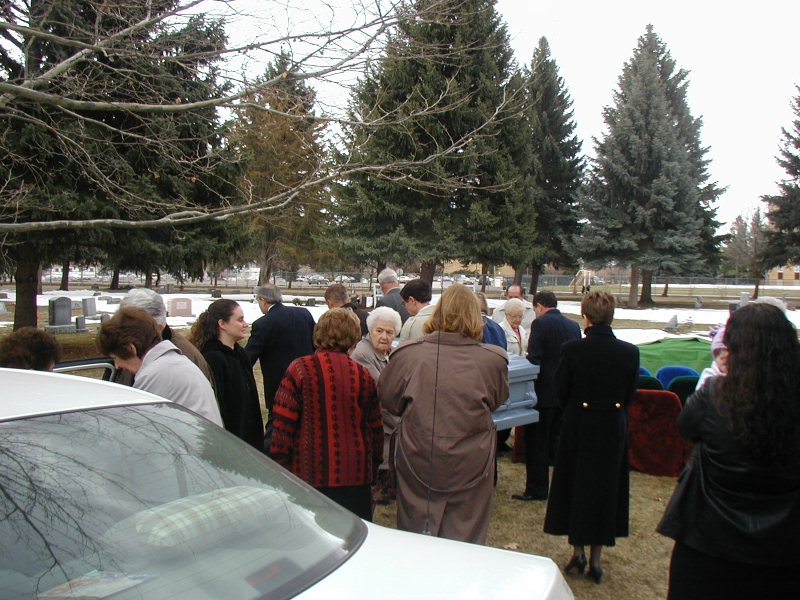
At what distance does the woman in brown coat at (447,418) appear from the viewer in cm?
340

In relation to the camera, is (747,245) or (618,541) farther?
(747,245)

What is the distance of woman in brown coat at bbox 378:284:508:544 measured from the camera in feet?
11.1

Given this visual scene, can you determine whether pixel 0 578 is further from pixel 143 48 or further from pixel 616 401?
pixel 143 48

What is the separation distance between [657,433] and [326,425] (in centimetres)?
444

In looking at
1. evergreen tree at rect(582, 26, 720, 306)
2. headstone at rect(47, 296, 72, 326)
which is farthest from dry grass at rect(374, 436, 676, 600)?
evergreen tree at rect(582, 26, 720, 306)

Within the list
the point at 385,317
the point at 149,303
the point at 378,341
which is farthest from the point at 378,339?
the point at 149,303

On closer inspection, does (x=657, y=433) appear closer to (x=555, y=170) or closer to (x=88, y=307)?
(x=88, y=307)

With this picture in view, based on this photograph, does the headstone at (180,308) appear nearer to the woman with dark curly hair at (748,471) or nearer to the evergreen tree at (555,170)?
the evergreen tree at (555,170)

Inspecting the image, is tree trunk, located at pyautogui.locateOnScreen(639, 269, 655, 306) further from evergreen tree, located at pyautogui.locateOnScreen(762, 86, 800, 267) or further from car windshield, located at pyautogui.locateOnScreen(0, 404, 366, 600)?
car windshield, located at pyautogui.locateOnScreen(0, 404, 366, 600)

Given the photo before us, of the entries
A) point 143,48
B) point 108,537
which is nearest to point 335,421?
point 108,537

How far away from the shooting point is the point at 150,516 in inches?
76.0

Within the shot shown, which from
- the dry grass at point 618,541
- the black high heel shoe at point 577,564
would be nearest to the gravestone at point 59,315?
the dry grass at point 618,541

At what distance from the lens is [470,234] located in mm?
29781

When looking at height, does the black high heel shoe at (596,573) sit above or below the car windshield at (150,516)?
below
